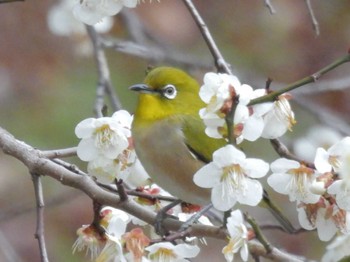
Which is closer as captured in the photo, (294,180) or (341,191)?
(341,191)

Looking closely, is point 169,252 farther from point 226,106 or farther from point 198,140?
point 198,140

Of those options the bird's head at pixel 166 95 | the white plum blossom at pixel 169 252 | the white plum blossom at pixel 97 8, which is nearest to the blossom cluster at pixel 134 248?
the white plum blossom at pixel 169 252

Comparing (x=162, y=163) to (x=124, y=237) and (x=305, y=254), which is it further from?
(x=305, y=254)

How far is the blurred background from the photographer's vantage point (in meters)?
6.86

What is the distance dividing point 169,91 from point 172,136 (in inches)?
8.3

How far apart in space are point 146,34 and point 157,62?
0.67 m

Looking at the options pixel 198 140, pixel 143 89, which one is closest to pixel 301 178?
pixel 198 140

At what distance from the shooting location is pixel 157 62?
5.34 m

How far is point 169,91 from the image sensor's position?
375 cm

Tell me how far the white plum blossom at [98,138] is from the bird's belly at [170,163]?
1.76 ft

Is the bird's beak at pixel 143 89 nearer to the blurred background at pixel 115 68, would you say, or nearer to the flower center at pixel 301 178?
the flower center at pixel 301 178

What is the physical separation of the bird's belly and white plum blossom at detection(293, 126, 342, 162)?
1975mm

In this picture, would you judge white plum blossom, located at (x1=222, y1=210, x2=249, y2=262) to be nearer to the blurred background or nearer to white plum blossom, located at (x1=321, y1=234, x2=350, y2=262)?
white plum blossom, located at (x1=321, y1=234, x2=350, y2=262)

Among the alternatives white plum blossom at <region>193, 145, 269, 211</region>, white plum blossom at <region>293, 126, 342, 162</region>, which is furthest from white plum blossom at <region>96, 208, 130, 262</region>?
white plum blossom at <region>293, 126, 342, 162</region>
